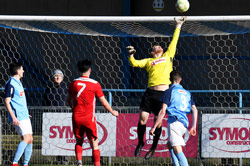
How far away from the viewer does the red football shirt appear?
21.7ft

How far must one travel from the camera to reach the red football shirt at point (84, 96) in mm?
6617

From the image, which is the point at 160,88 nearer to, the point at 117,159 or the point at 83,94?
the point at 83,94

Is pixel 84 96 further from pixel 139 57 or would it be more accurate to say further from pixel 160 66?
pixel 139 57

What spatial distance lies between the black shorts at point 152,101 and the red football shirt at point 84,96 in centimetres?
95

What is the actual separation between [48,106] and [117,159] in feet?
4.91

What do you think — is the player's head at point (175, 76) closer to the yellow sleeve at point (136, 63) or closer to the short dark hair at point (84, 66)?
the yellow sleeve at point (136, 63)

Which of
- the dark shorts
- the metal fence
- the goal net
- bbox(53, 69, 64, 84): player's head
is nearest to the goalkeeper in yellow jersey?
the dark shorts

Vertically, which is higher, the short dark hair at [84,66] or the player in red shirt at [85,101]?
the short dark hair at [84,66]

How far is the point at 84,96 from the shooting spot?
6.63 m

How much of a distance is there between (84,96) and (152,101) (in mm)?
1173

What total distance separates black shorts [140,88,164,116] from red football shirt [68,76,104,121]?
37.3 inches

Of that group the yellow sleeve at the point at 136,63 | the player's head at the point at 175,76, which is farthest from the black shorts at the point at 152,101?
the player's head at the point at 175,76

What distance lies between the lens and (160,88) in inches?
288
